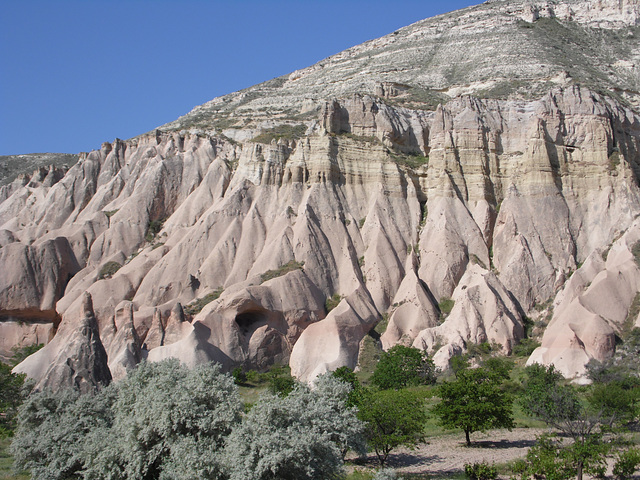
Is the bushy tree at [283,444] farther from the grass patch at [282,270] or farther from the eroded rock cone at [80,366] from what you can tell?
the grass patch at [282,270]

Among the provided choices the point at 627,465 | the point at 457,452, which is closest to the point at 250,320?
the point at 457,452

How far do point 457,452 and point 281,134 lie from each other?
39.5m

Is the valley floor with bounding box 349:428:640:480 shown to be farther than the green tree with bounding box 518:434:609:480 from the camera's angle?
Yes

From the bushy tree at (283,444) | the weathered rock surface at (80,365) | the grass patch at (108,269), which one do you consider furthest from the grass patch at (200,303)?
the bushy tree at (283,444)

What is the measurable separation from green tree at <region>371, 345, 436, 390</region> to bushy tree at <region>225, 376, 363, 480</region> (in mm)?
17710

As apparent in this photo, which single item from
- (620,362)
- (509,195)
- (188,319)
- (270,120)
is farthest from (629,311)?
(270,120)

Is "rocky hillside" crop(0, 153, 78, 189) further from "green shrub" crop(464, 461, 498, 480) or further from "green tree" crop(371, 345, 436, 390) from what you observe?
"green shrub" crop(464, 461, 498, 480)

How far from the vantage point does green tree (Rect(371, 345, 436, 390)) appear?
1385 inches

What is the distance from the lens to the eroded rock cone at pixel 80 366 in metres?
23.2

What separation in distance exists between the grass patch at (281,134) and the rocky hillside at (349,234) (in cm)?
32

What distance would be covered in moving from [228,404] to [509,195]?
37.2m

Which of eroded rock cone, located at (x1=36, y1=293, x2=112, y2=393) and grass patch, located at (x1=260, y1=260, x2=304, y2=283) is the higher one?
grass patch, located at (x1=260, y1=260, x2=304, y2=283)

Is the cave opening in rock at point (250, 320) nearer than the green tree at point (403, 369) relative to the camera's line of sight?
No

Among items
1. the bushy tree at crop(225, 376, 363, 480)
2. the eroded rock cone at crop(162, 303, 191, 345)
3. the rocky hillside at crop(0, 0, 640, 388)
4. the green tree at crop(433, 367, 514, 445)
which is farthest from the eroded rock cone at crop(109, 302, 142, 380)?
the bushy tree at crop(225, 376, 363, 480)
